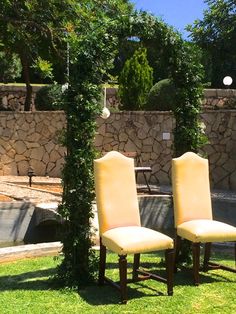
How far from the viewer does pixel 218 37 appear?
59.2 feet

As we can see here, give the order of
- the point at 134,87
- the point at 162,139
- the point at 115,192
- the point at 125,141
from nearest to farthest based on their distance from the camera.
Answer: the point at 115,192
the point at 162,139
the point at 125,141
the point at 134,87

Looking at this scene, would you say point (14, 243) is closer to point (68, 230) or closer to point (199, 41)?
point (68, 230)

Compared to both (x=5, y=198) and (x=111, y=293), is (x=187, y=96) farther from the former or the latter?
(x=5, y=198)

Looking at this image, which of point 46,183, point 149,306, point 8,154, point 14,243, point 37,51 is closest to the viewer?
point 149,306

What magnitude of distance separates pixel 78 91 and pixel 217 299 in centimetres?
243

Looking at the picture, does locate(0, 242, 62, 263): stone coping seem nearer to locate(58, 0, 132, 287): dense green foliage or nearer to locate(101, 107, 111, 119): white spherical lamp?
locate(58, 0, 132, 287): dense green foliage

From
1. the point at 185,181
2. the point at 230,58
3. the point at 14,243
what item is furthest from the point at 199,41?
the point at 185,181

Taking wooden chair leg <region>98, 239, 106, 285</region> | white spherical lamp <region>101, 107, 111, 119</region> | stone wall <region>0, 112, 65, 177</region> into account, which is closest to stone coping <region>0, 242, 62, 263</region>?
wooden chair leg <region>98, 239, 106, 285</region>

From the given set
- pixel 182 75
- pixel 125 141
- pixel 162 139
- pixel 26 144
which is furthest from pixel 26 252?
pixel 26 144

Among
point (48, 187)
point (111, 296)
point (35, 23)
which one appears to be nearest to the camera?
point (111, 296)

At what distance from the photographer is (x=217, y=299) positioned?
4742mm

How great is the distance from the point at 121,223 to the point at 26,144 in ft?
31.9

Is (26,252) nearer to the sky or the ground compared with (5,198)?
nearer to the ground

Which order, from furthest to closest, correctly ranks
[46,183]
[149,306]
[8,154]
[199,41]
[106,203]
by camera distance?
1. [199,41]
2. [8,154]
3. [46,183]
4. [106,203]
5. [149,306]
